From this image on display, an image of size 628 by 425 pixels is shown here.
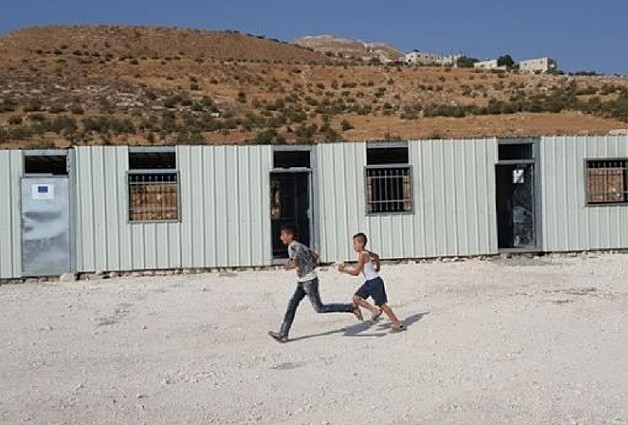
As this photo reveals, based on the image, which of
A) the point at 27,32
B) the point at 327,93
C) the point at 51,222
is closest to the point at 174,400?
the point at 51,222

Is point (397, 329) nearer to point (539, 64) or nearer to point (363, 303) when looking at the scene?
point (363, 303)

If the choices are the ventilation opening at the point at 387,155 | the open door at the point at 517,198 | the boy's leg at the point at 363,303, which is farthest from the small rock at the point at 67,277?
the open door at the point at 517,198

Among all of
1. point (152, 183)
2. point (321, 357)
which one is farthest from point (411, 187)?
point (321, 357)

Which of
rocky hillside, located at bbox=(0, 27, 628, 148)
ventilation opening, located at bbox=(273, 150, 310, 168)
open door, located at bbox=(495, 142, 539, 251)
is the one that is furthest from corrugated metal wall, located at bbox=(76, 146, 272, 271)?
rocky hillside, located at bbox=(0, 27, 628, 148)

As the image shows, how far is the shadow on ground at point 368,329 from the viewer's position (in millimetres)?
9133

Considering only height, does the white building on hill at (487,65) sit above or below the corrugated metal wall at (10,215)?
above

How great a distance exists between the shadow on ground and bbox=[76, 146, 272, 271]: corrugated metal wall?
6642 millimetres

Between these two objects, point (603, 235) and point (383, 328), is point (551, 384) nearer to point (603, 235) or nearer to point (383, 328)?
point (383, 328)

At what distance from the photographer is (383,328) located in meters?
9.52

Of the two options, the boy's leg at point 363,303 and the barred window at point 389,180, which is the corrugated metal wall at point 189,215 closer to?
the barred window at point 389,180

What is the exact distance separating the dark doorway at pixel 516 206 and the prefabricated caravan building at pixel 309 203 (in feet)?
0.23

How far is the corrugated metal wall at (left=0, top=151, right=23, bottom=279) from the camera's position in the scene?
49.9 feet

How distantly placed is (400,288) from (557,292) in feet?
8.79

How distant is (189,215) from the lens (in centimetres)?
1599
